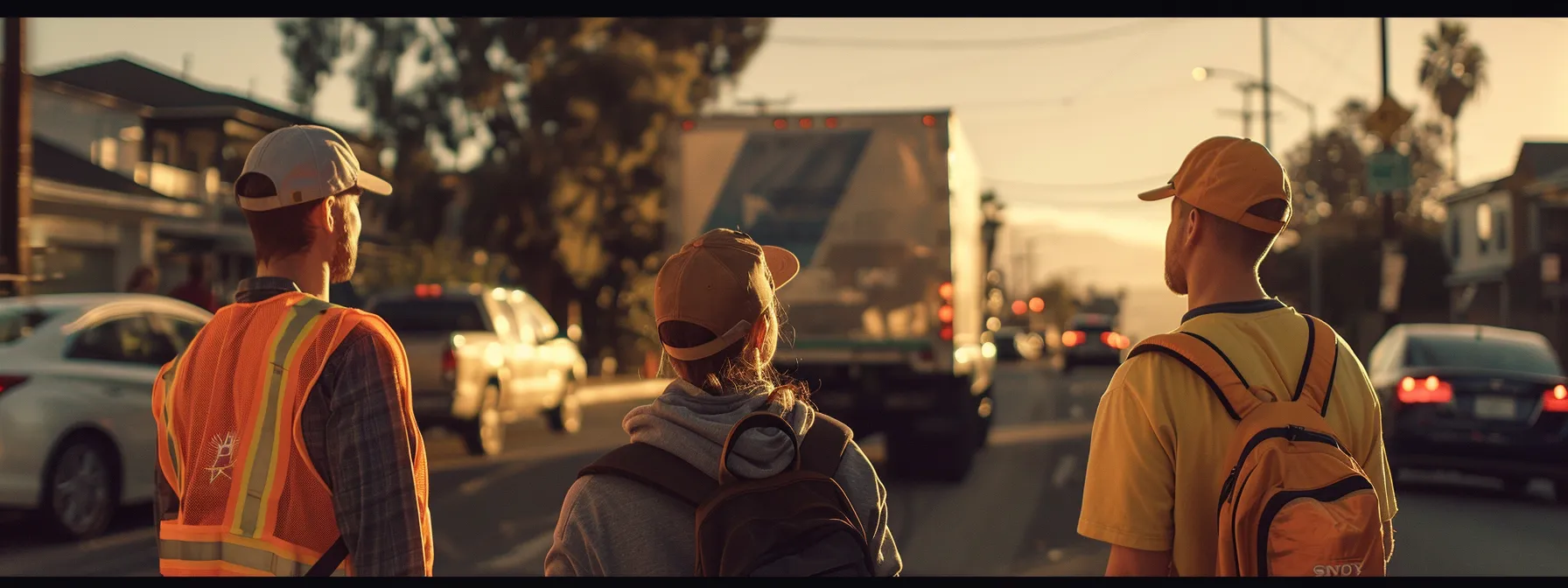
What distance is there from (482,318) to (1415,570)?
36.9ft

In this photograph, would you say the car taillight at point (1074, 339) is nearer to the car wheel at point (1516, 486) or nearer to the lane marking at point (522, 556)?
the car wheel at point (1516, 486)

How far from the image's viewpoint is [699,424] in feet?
8.49

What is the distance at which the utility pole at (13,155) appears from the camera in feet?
50.2

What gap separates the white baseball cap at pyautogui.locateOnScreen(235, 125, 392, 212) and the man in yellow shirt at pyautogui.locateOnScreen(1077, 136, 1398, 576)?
1677 millimetres

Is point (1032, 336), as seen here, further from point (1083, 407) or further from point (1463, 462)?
point (1463, 462)

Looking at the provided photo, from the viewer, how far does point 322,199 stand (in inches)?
126

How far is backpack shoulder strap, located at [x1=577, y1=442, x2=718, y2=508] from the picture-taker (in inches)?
100.0

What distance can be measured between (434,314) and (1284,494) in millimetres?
15434

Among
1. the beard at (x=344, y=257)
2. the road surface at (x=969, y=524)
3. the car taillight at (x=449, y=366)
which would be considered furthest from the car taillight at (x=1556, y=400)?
the beard at (x=344, y=257)

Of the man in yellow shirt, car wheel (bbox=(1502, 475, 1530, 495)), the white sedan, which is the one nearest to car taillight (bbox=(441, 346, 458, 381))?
the white sedan
